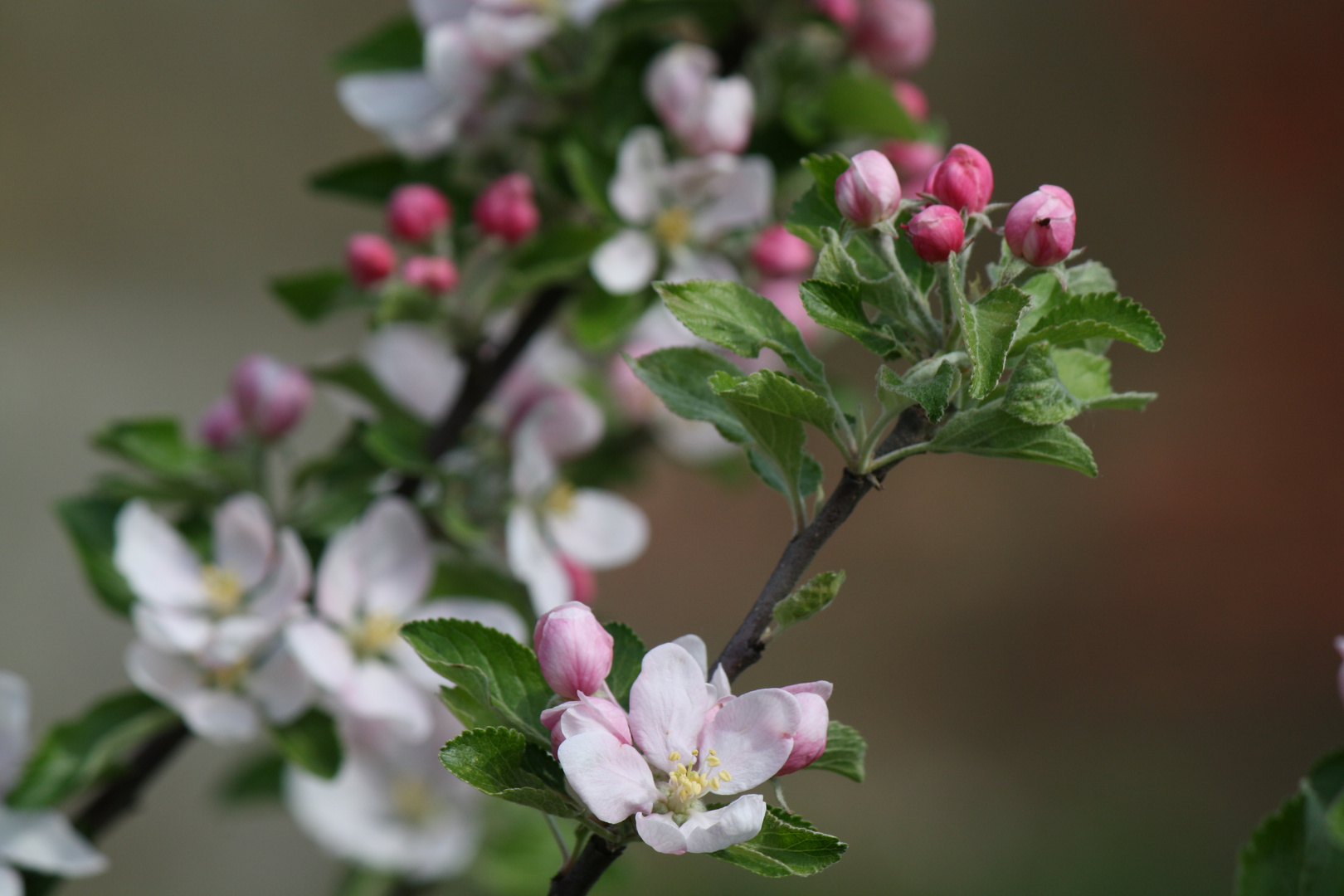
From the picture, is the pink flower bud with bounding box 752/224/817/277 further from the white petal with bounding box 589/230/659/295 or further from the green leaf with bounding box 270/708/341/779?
the green leaf with bounding box 270/708/341/779

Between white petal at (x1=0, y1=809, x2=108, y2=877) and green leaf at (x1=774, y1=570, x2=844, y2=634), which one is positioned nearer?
green leaf at (x1=774, y1=570, x2=844, y2=634)

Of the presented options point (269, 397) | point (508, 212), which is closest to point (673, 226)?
point (508, 212)

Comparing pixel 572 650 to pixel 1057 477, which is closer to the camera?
pixel 572 650

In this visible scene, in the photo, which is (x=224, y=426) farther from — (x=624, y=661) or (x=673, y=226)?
(x=624, y=661)

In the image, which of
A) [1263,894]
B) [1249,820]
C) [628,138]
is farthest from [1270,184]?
[1263,894]

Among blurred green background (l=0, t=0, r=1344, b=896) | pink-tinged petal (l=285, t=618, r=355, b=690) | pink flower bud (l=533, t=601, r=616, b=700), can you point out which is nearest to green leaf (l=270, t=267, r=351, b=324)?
pink-tinged petal (l=285, t=618, r=355, b=690)

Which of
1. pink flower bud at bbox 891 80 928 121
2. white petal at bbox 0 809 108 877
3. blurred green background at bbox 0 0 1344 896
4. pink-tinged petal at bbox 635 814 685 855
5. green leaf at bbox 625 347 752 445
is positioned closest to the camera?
pink-tinged petal at bbox 635 814 685 855
